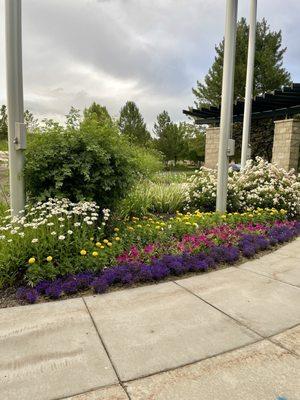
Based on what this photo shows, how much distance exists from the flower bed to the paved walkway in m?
0.16

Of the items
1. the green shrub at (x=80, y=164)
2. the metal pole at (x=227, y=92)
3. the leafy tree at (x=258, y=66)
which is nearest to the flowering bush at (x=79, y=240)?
the green shrub at (x=80, y=164)

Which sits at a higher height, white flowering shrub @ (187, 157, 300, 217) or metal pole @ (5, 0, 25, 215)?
metal pole @ (5, 0, 25, 215)

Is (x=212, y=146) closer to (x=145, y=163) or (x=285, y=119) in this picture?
(x=285, y=119)

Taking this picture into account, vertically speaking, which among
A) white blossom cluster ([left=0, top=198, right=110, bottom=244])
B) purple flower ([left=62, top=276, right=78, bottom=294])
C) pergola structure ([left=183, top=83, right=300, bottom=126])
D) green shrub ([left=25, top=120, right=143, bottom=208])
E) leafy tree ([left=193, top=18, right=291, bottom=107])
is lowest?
purple flower ([left=62, top=276, right=78, bottom=294])

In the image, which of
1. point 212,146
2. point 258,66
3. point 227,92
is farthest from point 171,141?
point 227,92

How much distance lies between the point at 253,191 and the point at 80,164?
402 centimetres

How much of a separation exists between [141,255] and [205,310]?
119 cm

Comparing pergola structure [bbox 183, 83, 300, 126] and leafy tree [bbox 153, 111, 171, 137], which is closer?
pergola structure [bbox 183, 83, 300, 126]

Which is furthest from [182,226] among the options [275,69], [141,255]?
[275,69]

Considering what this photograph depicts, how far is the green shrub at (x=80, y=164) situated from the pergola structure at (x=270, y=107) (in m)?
7.20

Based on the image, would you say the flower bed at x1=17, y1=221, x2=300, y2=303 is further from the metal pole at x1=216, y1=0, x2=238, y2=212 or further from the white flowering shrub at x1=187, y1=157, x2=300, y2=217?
the white flowering shrub at x1=187, y1=157, x2=300, y2=217

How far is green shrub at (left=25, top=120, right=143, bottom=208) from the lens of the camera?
4270 millimetres

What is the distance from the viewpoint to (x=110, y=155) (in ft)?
14.8

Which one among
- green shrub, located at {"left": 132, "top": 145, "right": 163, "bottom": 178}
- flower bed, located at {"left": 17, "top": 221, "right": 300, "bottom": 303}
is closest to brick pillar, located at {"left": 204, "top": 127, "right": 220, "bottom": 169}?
green shrub, located at {"left": 132, "top": 145, "right": 163, "bottom": 178}
